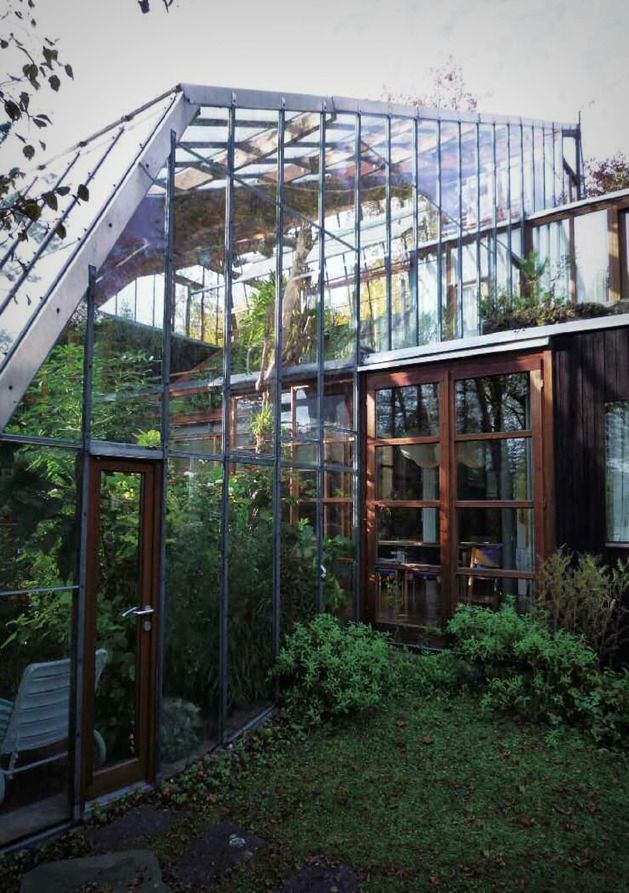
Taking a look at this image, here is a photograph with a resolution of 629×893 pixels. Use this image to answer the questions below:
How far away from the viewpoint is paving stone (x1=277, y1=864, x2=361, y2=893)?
344 cm

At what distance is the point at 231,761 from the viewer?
4.95m

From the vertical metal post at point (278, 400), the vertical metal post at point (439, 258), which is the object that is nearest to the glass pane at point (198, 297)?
the vertical metal post at point (278, 400)

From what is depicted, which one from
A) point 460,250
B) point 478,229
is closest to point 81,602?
point 460,250

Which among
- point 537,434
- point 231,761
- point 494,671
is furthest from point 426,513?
point 231,761

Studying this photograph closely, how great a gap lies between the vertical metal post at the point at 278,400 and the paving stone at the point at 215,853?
208 cm

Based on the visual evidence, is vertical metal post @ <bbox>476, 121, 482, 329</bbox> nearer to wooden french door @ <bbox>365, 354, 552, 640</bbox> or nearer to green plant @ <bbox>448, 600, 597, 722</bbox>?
wooden french door @ <bbox>365, 354, 552, 640</bbox>

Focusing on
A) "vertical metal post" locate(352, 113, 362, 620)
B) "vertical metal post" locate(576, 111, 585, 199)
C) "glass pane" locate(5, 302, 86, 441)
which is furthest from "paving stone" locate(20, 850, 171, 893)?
"vertical metal post" locate(576, 111, 585, 199)

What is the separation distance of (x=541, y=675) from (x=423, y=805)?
1.98m

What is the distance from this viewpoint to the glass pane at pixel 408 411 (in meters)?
7.78

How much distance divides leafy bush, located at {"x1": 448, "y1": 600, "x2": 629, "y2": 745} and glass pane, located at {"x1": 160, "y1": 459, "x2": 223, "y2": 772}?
100 inches

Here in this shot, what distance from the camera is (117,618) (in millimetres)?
4430

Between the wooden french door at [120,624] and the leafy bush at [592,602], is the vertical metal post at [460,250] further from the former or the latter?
the wooden french door at [120,624]

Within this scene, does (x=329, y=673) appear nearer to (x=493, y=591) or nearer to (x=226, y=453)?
(x=226, y=453)

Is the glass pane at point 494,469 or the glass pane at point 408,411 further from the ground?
the glass pane at point 408,411
